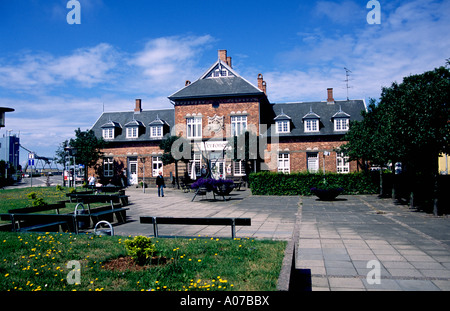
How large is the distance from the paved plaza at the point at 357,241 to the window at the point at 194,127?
1929cm

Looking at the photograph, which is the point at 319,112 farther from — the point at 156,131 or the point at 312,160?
the point at 156,131

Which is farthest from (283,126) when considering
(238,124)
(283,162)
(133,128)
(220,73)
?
(133,128)

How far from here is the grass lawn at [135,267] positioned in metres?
4.49

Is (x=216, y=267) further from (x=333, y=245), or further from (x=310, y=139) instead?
(x=310, y=139)

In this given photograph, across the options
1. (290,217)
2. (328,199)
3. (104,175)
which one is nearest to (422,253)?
(290,217)

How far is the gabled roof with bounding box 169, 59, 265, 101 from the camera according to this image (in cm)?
3183

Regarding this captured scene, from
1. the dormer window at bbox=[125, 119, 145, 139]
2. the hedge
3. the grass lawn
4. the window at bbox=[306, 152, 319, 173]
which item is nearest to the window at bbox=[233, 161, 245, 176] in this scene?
the window at bbox=[306, 152, 319, 173]

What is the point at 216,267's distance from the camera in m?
5.23

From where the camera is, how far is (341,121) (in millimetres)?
32031

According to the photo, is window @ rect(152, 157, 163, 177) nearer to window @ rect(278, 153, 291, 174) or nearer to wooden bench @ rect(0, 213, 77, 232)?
window @ rect(278, 153, 291, 174)

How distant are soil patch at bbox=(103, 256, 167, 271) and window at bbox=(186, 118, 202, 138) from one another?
90.6ft

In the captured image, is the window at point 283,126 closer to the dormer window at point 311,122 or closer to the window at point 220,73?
the dormer window at point 311,122

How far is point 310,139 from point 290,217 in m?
20.9
